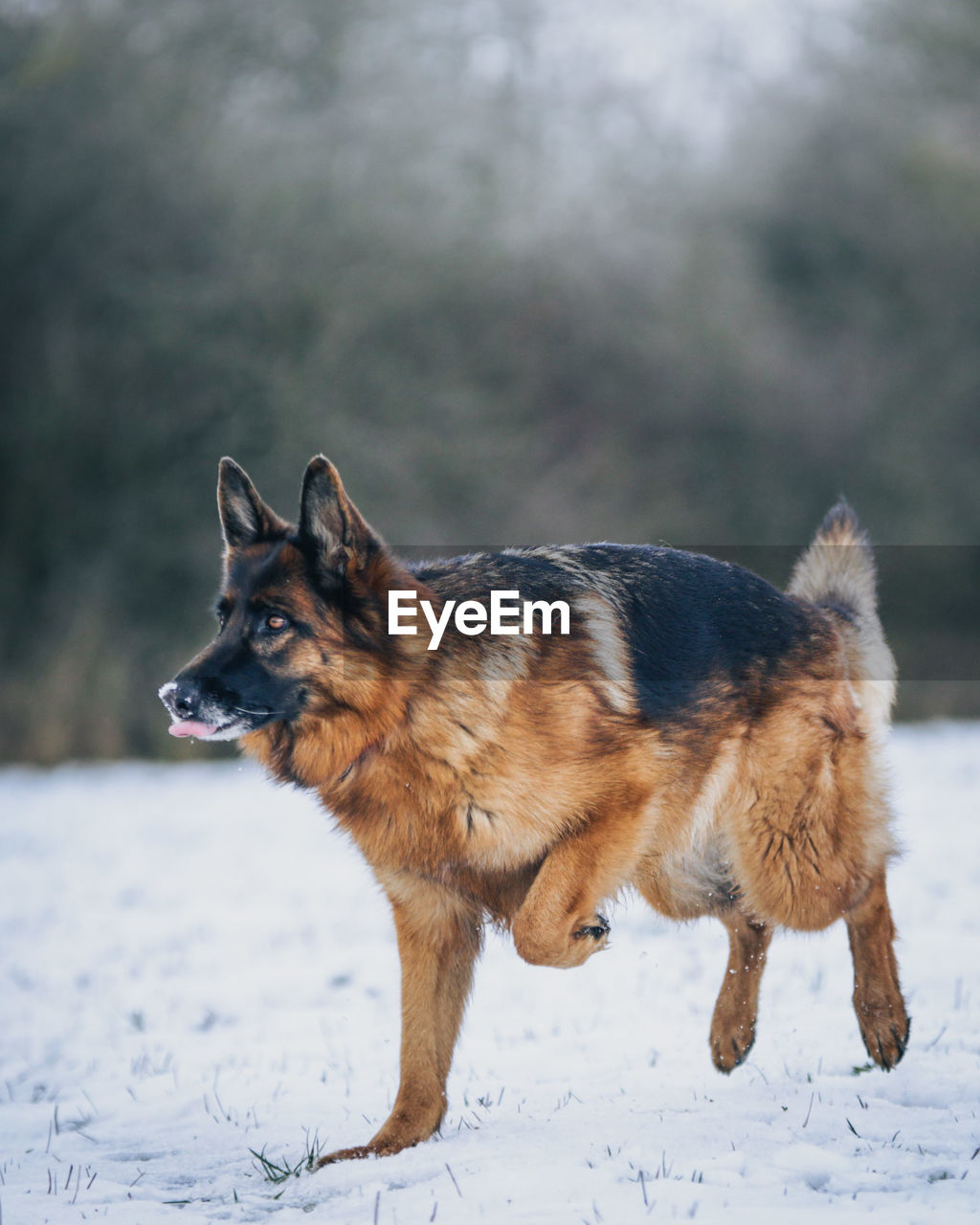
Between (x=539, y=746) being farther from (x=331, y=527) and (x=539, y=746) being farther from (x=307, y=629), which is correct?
(x=331, y=527)

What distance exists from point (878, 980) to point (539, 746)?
1.67 m

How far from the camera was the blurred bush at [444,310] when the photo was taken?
51.0 feet

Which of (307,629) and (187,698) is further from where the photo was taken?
(307,629)

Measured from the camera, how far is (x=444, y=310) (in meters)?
18.0

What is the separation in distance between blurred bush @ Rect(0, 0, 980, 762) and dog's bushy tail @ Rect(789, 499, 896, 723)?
1131 cm

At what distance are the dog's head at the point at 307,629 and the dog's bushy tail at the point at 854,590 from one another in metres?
2.16

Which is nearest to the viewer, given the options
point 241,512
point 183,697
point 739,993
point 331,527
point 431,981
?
point 183,697

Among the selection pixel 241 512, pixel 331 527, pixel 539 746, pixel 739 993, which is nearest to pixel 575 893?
pixel 539 746

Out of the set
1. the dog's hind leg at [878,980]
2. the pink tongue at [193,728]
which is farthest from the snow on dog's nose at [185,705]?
the dog's hind leg at [878,980]

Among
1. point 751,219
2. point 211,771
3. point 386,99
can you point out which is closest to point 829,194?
point 751,219

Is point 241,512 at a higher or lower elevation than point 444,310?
lower

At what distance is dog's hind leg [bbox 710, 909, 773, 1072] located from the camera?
4348mm

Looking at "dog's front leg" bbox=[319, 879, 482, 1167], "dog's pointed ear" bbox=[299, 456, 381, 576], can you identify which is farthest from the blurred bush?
"dog's pointed ear" bbox=[299, 456, 381, 576]

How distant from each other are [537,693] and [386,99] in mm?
16305
